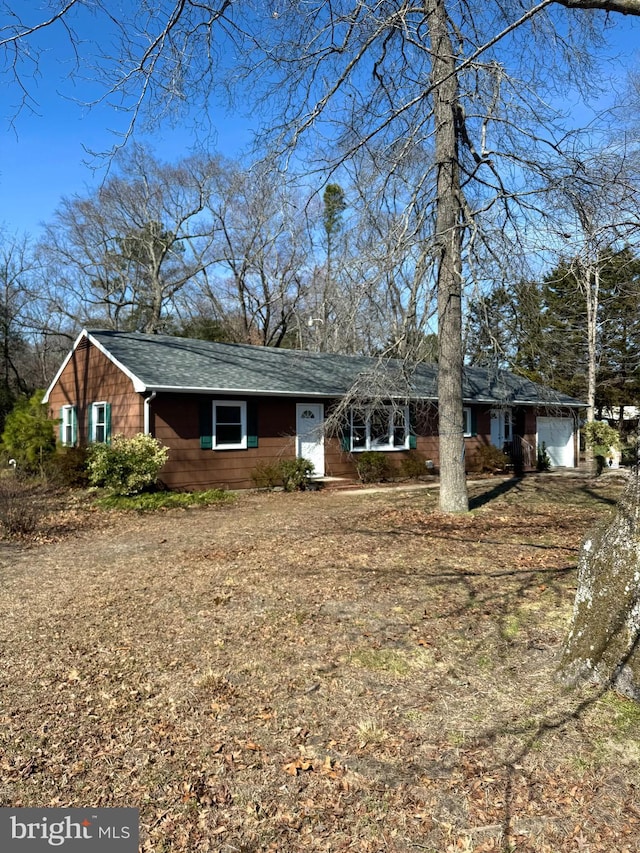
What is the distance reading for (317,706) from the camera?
354 centimetres

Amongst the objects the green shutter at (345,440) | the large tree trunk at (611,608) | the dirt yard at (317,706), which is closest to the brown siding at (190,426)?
the green shutter at (345,440)

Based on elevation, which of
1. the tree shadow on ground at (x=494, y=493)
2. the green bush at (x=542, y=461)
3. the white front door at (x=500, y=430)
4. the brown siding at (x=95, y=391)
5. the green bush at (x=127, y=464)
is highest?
the brown siding at (x=95, y=391)

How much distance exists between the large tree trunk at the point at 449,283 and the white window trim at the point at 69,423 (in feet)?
39.2

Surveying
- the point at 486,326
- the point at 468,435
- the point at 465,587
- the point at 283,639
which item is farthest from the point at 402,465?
the point at 283,639

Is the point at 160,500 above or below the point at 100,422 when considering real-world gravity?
below

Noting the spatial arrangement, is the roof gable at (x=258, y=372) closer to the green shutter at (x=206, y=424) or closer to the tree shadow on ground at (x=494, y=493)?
the green shutter at (x=206, y=424)

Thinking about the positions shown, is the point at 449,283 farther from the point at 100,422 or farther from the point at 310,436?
the point at 100,422

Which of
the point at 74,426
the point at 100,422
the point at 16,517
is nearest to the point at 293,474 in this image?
the point at 100,422

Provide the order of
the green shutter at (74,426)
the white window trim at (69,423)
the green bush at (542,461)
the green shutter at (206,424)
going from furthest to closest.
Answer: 1. the green bush at (542,461)
2. the white window trim at (69,423)
3. the green shutter at (74,426)
4. the green shutter at (206,424)

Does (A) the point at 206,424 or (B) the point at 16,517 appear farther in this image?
(A) the point at 206,424

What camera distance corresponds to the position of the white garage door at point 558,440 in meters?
22.6

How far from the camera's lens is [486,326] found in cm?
929

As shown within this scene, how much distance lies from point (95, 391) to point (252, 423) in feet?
15.5

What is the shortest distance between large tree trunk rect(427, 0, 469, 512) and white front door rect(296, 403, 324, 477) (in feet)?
19.4
